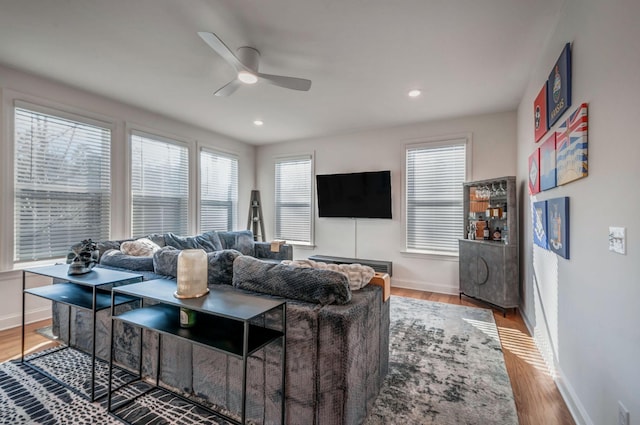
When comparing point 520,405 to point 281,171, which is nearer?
point 520,405

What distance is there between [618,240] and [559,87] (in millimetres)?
1243

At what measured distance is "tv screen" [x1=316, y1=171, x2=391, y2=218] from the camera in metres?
4.82

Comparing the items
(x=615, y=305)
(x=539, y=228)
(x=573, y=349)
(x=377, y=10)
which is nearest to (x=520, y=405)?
(x=573, y=349)

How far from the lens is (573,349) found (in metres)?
1.85

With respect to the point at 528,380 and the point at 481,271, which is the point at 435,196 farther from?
the point at 528,380

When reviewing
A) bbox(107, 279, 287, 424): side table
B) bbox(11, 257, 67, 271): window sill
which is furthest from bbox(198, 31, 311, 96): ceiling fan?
bbox(11, 257, 67, 271): window sill

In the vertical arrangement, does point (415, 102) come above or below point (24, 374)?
above

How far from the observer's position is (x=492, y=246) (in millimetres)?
3564

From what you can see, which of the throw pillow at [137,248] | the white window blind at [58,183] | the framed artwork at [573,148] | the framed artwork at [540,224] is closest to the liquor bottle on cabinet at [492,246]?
the framed artwork at [540,224]

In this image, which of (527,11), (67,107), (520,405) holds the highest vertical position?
(527,11)

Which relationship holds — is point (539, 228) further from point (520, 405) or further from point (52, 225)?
point (52, 225)

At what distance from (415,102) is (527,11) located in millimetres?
1691

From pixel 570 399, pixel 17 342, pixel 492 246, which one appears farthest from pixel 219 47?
pixel 492 246

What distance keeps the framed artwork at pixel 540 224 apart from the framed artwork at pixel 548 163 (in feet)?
0.56
